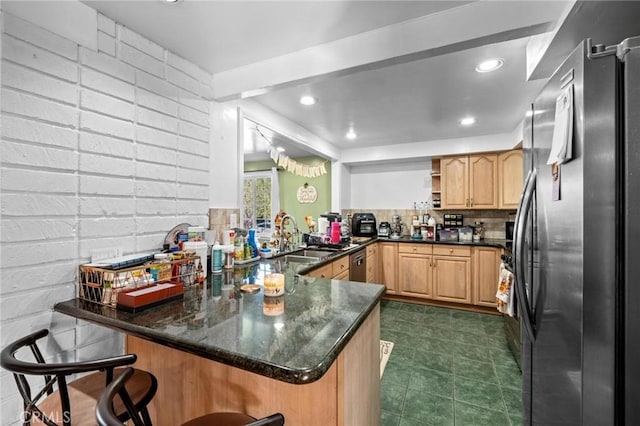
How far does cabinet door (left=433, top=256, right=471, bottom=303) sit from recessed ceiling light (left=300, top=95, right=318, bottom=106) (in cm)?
268

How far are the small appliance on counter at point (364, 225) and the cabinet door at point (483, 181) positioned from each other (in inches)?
55.6

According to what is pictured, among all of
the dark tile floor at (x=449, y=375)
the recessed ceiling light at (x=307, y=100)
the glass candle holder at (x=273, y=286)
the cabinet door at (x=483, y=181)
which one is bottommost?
the dark tile floor at (x=449, y=375)

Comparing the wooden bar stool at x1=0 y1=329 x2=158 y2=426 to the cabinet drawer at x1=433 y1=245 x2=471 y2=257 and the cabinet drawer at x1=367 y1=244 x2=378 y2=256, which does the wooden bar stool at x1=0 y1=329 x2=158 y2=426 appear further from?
the cabinet drawer at x1=433 y1=245 x2=471 y2=257

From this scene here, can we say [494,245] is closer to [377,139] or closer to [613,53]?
[377,139]

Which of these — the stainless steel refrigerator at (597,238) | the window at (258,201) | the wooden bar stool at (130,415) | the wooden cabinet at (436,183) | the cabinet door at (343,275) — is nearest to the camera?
the wooden bar stool at (130,415)

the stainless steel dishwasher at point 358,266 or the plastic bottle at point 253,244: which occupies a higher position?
the plastic bottle at point 253,244

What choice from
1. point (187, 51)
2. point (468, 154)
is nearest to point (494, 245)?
point (468, 154)

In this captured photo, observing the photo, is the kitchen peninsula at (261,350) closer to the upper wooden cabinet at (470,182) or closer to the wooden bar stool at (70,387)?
the wooden bar stool at (70,387)

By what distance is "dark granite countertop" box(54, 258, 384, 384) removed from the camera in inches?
30.3

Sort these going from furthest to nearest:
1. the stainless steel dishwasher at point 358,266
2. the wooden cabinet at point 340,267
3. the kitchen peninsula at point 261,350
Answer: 1. the stainless steel dishwasher at point 358,266
2. the wooden cabinet at point 340,267
3. the kitchen peninsula at point 261,350

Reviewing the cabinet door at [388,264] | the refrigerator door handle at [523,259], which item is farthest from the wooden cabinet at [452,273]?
the refrigerator door handle at [523,259]

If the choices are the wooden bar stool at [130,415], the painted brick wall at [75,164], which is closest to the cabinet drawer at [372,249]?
the painted brick wall at [75,164]

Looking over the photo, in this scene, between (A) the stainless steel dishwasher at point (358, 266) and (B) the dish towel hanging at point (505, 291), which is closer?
(B) the dish towel hanging at point (505, 291)

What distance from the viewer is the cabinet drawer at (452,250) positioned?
145 inches
